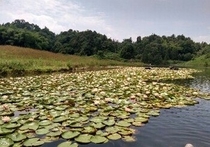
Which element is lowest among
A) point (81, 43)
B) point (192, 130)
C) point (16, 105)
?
point (192, 130)

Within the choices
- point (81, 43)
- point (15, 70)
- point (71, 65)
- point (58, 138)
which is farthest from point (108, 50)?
point (58, 138)

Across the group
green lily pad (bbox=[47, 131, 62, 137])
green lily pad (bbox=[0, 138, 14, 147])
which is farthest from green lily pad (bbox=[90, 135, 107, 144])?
green lily pad (bbox=[0, 138, 14, 147])

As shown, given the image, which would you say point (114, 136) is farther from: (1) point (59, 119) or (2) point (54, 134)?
(1) point (59, 119)

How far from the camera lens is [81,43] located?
3834 inches

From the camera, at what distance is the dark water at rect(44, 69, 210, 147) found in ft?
18.8

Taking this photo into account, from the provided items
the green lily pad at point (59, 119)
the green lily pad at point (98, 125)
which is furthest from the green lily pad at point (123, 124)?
the green lily pad at point (59, 119)

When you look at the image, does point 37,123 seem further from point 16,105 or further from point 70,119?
point 16,105

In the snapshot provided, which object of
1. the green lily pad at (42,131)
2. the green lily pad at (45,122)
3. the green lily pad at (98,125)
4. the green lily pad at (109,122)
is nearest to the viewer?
the green lily pad at (42,131)

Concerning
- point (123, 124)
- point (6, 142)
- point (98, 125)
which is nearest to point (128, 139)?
point (123, 124)

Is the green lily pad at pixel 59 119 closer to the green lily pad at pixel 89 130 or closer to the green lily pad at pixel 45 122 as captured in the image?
the green lily pad at pixel 45 122

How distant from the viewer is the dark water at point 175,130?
226 inches

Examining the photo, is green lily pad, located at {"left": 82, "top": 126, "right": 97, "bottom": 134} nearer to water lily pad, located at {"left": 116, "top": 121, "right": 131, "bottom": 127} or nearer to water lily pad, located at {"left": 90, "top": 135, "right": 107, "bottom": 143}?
water lily pad, located at {"left": 90, "top": 135, "right": 107, "bottom": 143}

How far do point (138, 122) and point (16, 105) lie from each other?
13.9ft

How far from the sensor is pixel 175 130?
265 inches
